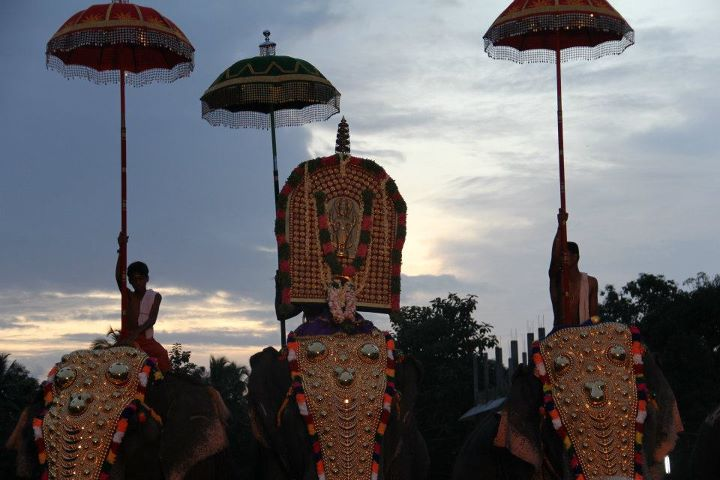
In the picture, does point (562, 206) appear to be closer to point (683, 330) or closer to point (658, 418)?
point (658, 418)

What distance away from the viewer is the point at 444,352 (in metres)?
28.4

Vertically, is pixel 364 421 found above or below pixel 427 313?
below

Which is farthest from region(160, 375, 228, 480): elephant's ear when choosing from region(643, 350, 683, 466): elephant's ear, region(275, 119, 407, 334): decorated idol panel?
region(643, 350, 683, 466): elephant's ear

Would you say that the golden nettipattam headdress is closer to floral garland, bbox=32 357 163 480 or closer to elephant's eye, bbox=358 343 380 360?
elephant's eye, bbox=358 343 380 360

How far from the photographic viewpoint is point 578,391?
11148 millimetres

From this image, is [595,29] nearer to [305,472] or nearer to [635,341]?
[635,341]

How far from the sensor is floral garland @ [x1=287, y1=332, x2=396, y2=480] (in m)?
10.9

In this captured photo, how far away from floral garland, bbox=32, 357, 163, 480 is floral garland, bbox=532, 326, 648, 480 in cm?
276

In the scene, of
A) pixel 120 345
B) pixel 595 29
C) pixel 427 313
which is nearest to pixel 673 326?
pixel 427 313

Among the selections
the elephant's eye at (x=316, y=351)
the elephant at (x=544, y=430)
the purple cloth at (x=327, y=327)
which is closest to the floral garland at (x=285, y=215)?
the purple cloth at (x=327, y=327)

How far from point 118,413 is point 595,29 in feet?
17.3

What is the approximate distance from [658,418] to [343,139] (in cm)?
354

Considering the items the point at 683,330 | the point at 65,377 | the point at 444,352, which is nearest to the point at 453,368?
the point at 444,352

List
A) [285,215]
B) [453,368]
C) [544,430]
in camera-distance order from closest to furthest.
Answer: [544,430]
[285,215]
[453,368]
